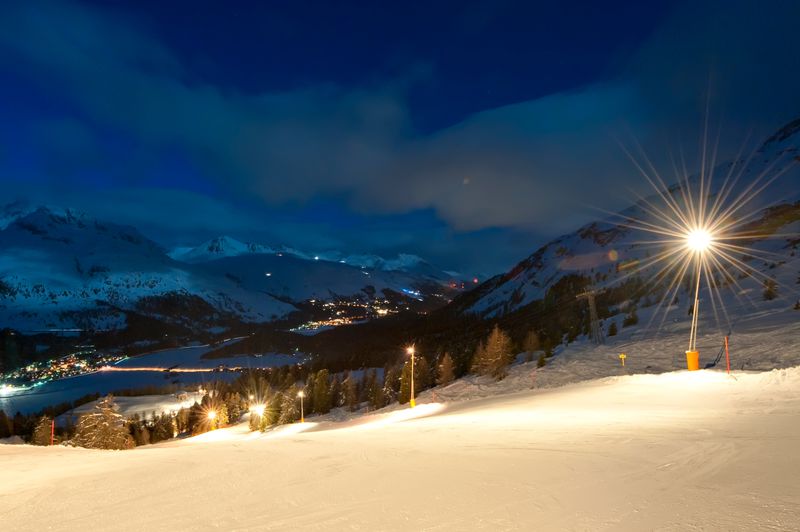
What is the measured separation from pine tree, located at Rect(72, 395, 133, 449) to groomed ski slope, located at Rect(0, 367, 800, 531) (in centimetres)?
3566

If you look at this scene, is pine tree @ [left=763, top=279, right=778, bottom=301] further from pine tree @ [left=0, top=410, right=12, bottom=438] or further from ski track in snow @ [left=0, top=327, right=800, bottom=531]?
pine tree @ [left=0, top=410, right=12, bottom=438]

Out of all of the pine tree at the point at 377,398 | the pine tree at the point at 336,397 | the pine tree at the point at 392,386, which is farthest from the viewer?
the pine tree at the point at 336,397

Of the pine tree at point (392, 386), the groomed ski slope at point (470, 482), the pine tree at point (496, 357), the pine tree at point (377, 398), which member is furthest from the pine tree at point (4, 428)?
the groomed ski slope at point (470, 482)

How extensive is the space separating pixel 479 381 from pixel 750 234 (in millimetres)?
74116

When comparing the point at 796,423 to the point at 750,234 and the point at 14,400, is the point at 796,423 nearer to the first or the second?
the point at 750,234

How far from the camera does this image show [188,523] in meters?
5.20

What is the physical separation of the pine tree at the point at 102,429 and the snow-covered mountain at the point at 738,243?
62932mm

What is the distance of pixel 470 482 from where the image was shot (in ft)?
19.9

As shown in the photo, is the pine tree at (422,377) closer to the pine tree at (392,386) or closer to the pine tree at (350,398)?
the pine tree at (392,386)

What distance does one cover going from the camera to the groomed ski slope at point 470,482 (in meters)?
4.72

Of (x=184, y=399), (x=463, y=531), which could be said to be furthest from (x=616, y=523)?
(x=184, y=399)

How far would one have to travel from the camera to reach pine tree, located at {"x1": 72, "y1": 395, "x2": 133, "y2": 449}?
40.5 meters

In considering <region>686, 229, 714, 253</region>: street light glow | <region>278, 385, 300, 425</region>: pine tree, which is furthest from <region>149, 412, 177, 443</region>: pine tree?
<region>686, 229, 714, 253</region>: street light glow

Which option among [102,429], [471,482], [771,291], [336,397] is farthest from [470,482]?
[336,397]
